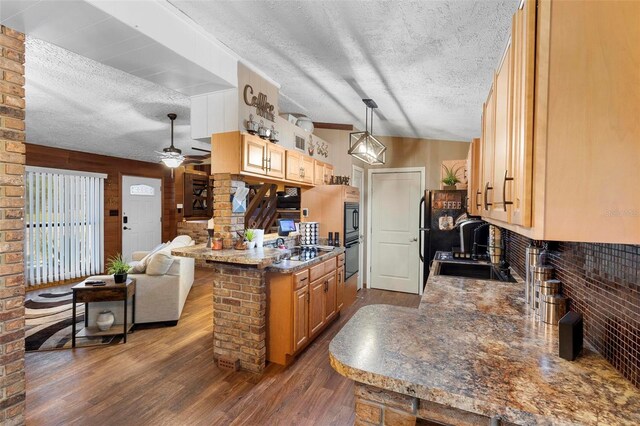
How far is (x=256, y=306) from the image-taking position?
251cm

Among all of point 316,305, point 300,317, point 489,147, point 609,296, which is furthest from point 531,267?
point 316,305

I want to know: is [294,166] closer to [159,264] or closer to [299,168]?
[299,168]

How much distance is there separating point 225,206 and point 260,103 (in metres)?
1.09

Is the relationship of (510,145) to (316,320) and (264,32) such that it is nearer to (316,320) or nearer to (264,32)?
(264,32)

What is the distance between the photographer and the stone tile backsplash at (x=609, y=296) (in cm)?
86

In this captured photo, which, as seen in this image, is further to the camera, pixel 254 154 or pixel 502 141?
pixel 254 154

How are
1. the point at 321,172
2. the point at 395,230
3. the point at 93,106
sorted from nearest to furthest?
the point at 93,106 → the point at 321,172 → the point at 395,230

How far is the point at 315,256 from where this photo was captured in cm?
310

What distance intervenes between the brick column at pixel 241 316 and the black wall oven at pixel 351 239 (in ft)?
5.71

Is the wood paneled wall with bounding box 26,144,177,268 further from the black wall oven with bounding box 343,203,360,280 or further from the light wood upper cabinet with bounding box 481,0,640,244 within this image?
the light wood upper cabinet with bounding box 481,0,640,244

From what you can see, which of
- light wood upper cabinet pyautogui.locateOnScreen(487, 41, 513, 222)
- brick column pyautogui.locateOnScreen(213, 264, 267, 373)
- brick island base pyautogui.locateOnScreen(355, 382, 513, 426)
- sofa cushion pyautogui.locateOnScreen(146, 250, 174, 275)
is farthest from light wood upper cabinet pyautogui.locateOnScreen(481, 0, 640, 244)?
sofa cushion pyautogui.locateOnScreen(146, 250, 174, 275)

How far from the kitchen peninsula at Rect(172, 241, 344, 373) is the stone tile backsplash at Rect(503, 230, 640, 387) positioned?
6.08ft

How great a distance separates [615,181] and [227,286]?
8.27ft

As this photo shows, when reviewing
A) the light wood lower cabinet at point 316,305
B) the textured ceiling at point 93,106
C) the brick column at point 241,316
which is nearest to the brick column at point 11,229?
the textured ceiling at point 93,106
